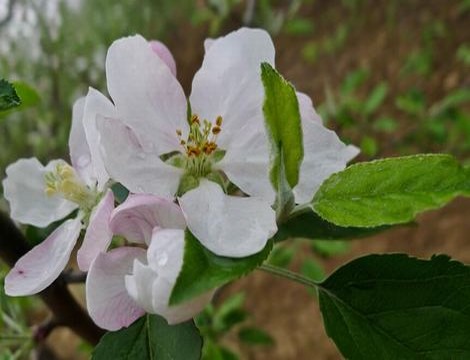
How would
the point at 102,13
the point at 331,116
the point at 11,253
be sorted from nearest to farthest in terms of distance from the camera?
the point at 11,253 → the point at 331,116 → the point at 102,13

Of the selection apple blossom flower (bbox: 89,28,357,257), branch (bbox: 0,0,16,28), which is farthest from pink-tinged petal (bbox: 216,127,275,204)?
branch (bbox: 0,0,16,28)

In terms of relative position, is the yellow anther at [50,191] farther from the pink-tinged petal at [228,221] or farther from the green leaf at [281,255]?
the green leaf at [281,255]

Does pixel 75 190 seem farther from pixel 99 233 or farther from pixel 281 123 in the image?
pixel 281 123

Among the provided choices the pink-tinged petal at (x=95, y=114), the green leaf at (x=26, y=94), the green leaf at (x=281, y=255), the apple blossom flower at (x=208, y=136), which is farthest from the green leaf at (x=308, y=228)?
the green leaf at (x=281, y=255)

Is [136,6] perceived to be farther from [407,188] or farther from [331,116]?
[407,188]

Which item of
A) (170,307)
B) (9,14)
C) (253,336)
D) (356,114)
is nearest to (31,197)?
(170,307)

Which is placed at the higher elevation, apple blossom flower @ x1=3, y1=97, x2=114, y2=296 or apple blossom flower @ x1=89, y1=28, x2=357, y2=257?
apple blossom flower @ x1=89, y1=28, x2=357, y2=257

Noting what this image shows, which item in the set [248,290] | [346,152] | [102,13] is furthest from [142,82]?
[102,13]

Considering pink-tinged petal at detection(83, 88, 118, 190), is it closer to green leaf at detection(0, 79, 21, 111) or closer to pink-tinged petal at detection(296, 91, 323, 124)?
green leaf at detection(0, 79, 21, 111)
